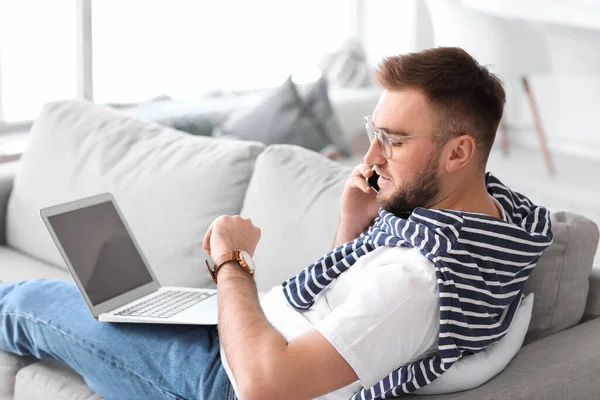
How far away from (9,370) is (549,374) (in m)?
1.14

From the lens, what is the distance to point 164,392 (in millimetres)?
1473

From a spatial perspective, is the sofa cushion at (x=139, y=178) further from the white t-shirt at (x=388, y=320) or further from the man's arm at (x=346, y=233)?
the white t-shirt at (x=388, y=320)

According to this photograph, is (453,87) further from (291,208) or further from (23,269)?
(23,269)

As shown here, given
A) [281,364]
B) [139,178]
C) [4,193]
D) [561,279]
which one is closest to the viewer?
[281,364]

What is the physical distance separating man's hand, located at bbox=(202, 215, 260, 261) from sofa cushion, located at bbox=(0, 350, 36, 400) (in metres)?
0.62

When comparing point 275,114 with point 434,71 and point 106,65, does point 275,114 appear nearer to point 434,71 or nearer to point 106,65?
point 106,65

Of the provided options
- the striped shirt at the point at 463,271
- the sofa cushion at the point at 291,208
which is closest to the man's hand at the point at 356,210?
the sofa cushion at the point at 291,208

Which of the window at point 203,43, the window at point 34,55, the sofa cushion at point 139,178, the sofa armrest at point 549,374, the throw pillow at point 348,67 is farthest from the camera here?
the throw pillow at point 348,67

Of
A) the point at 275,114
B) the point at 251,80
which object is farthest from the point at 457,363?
the point at 251,80

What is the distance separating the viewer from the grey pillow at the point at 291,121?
319 cm

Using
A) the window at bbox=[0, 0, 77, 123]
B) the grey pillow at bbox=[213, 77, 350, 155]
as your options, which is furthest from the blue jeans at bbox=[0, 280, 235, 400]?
the window at bbox=[0, 0, 77, 123]

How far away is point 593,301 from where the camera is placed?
1.57 meters

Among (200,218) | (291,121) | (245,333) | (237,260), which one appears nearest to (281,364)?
(245,333)

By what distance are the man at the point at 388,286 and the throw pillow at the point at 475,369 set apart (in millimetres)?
23
